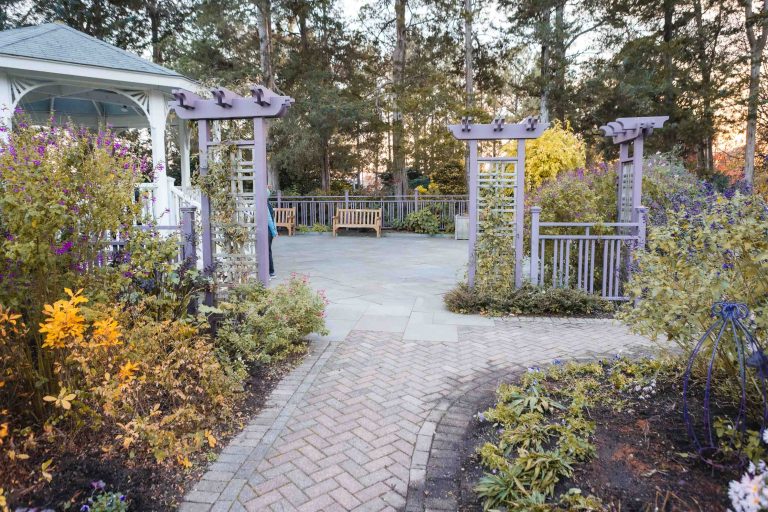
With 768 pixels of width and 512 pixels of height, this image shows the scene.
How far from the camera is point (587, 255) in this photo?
5883 millimetres

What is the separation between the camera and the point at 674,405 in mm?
2840

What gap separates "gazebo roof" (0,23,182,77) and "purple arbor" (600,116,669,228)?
21.1ft

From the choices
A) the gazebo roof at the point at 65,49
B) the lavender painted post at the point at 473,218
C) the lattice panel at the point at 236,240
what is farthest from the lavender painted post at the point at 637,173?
the gazebo roof at the point at 65,49

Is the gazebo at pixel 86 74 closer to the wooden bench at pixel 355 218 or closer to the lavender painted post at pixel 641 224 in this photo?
the lavender painted post at pixel 641 224

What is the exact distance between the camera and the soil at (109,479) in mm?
2107

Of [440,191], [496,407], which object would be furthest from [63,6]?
[496,407]

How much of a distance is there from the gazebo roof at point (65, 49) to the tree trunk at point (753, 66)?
17.0m

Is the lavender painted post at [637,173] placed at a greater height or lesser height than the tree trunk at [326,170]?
lesser

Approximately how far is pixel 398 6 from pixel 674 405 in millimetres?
16879

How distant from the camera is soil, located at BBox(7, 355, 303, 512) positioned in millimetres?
2107

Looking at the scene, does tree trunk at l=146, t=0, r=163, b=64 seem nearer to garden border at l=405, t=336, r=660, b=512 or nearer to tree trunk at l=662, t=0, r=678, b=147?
tree trunk at l=662, t=0, r=678, b=147

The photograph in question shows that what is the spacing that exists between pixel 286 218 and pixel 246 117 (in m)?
11.2

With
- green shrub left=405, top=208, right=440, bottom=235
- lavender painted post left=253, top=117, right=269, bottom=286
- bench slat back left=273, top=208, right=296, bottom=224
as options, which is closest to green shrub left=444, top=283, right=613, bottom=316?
lavender painted post left=253, top=117, right=269, bottom=286

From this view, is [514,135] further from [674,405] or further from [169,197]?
[169,197]
